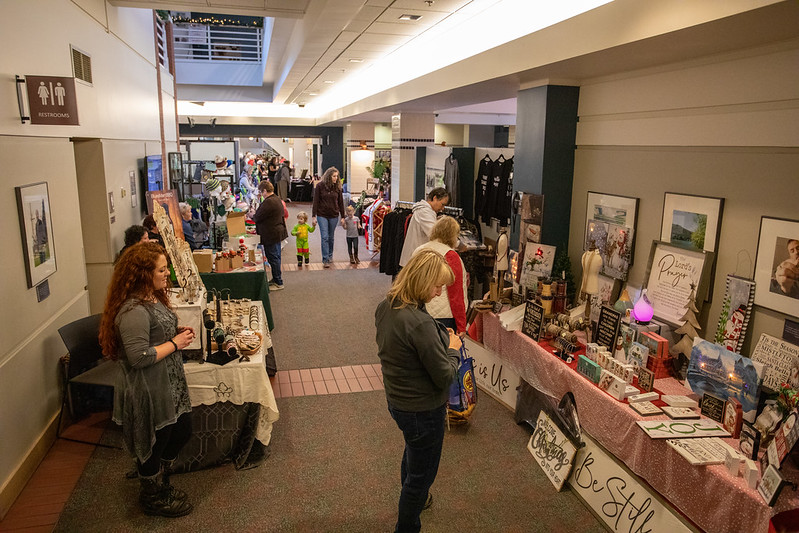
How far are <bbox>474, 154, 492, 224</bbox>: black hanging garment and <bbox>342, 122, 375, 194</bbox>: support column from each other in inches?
379

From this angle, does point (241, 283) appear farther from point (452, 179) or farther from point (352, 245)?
point (352, 245)

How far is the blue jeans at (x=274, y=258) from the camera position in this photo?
7.90 m

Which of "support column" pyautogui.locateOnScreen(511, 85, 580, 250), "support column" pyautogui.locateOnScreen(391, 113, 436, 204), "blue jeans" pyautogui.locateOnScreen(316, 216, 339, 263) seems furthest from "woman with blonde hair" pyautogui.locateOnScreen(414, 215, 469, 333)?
"support column" pyautogui.locateOnScreen(391, 113, 436, 204)

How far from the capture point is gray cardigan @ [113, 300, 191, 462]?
272 centimetres

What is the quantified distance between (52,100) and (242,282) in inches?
97.1

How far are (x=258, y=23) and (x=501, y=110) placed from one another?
19.8 feet

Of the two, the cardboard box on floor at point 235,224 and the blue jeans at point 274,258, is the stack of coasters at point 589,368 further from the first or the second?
the blue jeans at point 274,258

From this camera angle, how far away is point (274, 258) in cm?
797

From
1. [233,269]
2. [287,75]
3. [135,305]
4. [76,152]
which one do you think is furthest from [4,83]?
[287,75]

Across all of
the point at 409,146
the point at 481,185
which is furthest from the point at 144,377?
the point at 409,146

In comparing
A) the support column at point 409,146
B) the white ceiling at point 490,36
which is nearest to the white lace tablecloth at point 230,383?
the white ceiling at point 490,36

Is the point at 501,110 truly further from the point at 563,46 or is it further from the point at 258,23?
the point at 563,46

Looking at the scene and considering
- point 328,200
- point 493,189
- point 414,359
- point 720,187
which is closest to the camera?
point 414,359

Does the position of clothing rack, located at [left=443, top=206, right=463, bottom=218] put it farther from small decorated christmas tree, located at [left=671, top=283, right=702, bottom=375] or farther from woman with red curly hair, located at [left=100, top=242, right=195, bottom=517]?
woman with red curly hair, located at [left=100, top=242, right=195, bottom=517]
